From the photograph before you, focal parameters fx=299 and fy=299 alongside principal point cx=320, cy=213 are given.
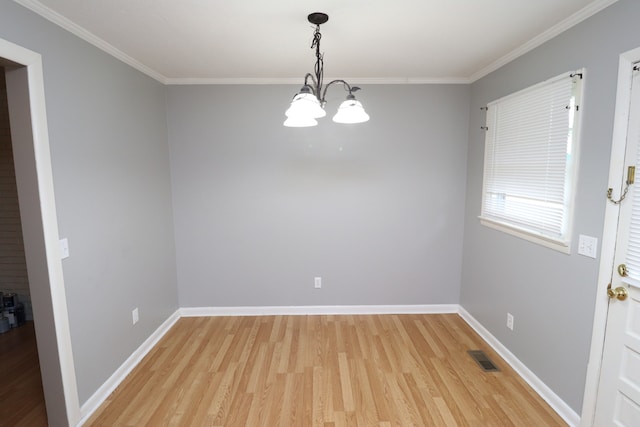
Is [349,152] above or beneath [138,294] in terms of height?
above

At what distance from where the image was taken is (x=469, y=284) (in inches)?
128

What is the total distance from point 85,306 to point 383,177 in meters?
2.80

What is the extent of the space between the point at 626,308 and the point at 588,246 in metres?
0.37

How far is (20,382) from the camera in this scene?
229cm

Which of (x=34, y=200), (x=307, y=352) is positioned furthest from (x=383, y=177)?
(x=34, y=200)

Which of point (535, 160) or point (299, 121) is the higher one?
point (299, 121)

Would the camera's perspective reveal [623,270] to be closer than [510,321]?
Yes

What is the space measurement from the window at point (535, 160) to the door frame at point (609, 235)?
24cm

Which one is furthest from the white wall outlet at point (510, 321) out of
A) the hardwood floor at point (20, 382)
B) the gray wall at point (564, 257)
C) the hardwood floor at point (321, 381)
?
the hardwood floor at point (20, 382)

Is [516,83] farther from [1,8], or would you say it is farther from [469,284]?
[1,8]

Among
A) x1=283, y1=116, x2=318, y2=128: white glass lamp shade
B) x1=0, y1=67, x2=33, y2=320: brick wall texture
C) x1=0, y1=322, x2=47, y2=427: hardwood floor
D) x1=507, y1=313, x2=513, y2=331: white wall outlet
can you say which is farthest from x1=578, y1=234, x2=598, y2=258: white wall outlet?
x1=0, y1=67, x2=33, y2=320: brick wall texture

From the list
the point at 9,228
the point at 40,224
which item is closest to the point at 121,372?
the point at 40,224

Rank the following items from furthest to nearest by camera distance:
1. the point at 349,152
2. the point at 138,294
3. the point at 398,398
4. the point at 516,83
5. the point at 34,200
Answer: the point at 349,152
the point at 138,294
the point at 516,83
the point at 398,398
the point at 34,200

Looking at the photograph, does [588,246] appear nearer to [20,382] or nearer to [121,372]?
[121,372]
